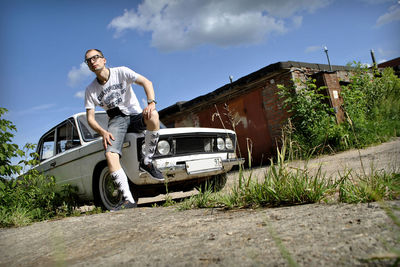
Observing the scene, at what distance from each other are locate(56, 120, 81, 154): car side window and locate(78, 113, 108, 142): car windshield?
0.14 meters

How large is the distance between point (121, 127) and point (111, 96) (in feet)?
1.28

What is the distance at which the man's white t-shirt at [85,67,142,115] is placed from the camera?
3445 mm

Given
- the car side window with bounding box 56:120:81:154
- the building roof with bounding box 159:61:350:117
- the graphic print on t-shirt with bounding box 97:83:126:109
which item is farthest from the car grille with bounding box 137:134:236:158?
the building roof with bounding box 159:61:350:117

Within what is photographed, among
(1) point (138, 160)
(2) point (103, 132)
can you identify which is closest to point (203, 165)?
(1) point (138, 160)

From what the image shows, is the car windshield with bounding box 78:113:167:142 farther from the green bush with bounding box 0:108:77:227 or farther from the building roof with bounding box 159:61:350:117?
the building roof with bounding box 159:61:350:117

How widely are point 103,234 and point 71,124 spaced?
308 centimetres

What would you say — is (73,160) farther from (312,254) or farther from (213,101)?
(213,101)

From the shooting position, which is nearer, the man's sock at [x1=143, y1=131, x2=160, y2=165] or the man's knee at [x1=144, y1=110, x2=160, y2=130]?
the man's knee at [x1=144, y1=110, x2=160, y2=130]

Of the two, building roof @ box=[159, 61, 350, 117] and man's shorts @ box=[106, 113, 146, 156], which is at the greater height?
building roof @ box=[159, 61, 350, 117]

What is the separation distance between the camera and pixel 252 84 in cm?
962

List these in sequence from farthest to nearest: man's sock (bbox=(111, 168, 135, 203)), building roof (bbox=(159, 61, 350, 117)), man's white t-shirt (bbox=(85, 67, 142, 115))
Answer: building roof (bbox=(159, 61, 350, 117))
man's white t-shirt (bbox=(85, 67, 142, 115))
man's sock (bbox=(111, 168, 135, 203))

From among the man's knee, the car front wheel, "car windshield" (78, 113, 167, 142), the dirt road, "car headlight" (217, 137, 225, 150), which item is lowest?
the dirt road

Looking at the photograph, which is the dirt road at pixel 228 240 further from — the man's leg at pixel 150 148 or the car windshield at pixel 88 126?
the car windshield at pixel 88 126

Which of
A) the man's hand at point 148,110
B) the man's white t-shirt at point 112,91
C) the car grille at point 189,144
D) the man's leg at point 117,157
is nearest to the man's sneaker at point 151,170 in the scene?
the car grille at point 189,144
